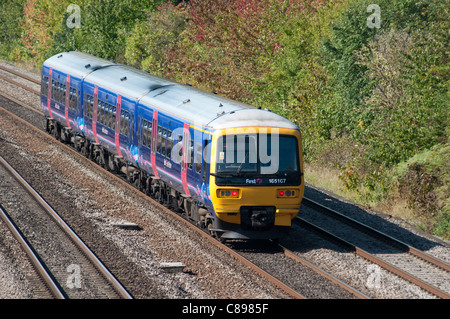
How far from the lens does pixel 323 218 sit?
17.8m

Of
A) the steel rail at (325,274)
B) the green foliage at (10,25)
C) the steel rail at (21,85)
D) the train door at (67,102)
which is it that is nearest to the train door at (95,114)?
the train door at (67,102)

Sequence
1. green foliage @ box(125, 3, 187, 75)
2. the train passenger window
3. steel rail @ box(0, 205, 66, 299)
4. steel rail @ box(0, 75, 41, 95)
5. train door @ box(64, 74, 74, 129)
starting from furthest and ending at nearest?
green foliage @ box(125, 3, 187, 75), steel rail @ box(0, 75, 41, 95), train door @ box(64, 74, 74, 129), the train passenger window, steel rail @ box(0, 205, 66, 299)

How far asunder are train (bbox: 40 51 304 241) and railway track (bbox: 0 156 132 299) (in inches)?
110

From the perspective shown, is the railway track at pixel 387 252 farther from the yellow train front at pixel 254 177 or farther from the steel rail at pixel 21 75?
the steel rail at pixel 21 75

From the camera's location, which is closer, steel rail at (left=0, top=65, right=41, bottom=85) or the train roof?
the train roof

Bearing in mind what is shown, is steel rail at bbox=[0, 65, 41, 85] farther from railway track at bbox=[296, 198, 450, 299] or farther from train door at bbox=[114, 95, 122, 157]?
railway track at bbox=[296, 198, 450, 299]

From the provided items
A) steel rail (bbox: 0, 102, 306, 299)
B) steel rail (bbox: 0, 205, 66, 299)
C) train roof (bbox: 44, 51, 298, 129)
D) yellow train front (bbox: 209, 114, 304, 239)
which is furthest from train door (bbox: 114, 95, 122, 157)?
yellow train front (bbox: 209, 114, 304, 239)

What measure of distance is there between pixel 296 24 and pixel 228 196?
1693 centimetres

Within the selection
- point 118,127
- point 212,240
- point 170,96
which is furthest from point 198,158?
point 118,127

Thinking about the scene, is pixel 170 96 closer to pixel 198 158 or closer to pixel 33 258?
pixel 198 158

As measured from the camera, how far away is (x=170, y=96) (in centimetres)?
1780

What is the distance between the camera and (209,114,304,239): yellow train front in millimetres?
14266

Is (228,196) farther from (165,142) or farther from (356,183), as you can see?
(356,183)

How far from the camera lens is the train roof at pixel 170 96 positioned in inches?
579
